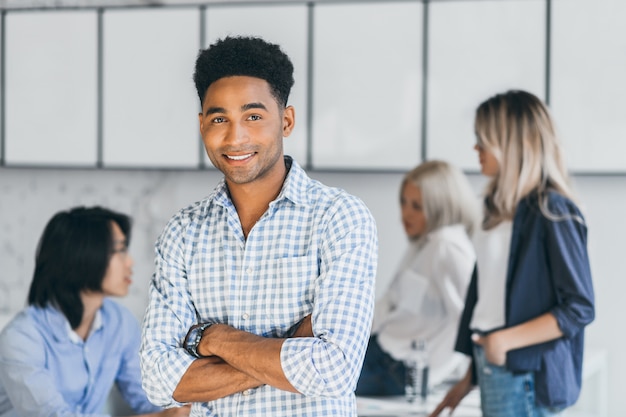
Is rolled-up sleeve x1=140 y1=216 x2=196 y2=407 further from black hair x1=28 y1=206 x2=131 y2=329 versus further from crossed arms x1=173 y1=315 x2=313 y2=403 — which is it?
black hair x1=28 y1=206 x2=131 y2=329

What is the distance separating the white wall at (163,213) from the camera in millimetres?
4094

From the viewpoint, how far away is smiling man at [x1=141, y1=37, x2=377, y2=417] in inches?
53.7

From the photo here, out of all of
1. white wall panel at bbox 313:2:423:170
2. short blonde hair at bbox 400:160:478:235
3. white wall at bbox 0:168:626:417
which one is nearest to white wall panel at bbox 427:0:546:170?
white wall panel at bbox 313:2:423:170

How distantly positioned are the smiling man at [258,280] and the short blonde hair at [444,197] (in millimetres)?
2105

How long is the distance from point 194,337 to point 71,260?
104cm

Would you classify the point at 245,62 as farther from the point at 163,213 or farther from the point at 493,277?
the point at 163,213

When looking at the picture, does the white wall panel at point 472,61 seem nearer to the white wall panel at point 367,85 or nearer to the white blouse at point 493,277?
the white wall panel at point 367,85

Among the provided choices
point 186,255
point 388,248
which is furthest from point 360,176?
point 186,255

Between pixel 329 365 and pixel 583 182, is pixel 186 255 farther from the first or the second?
pixel 583 182

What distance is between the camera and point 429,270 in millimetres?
3400

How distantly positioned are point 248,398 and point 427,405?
1.60 m

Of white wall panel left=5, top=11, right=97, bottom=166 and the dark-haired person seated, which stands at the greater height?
white wall panel left=5, top=11, right=97, bottom=166

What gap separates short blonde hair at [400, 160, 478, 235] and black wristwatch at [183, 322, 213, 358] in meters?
2.18

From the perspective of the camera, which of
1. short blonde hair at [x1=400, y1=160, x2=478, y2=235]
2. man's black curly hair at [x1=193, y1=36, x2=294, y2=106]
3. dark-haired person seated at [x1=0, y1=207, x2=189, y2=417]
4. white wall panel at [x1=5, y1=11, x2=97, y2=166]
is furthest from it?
white wall panel at [x1=5, y1=11, x2=97, y2=166]
